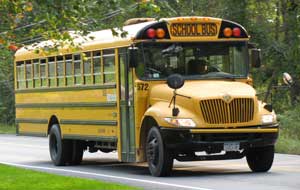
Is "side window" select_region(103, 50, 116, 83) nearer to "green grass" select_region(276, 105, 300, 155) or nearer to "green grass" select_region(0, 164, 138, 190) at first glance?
"green grass" select_region(0, 164, 138, 190)

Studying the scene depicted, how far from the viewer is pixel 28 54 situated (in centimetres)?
2253

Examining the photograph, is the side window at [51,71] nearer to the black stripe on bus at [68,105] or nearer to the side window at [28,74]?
the black stripe on bus at [68,105]

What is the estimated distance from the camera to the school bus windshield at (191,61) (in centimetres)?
1706

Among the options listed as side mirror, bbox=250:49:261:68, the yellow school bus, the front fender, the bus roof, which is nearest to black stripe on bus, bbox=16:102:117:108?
the yellow school bus

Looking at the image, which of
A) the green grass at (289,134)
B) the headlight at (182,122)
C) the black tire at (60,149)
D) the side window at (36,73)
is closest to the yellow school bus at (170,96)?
the headlight at (182,122)

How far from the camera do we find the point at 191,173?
683 inches

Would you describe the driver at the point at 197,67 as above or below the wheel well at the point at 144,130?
above

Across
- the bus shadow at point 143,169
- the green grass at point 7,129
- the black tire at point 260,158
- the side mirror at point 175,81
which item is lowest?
the green grass at point 7,129

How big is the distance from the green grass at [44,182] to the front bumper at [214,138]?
1.53 m

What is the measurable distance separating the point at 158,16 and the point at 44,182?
4952 mm

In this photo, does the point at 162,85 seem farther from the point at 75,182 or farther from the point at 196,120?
the point at 75,182

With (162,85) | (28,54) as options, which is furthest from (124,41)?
(28,54)

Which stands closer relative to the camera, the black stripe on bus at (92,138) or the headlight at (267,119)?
the headlight at (267,119)

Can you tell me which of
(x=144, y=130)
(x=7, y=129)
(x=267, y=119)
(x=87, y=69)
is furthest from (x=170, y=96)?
(x=7, y=129)
